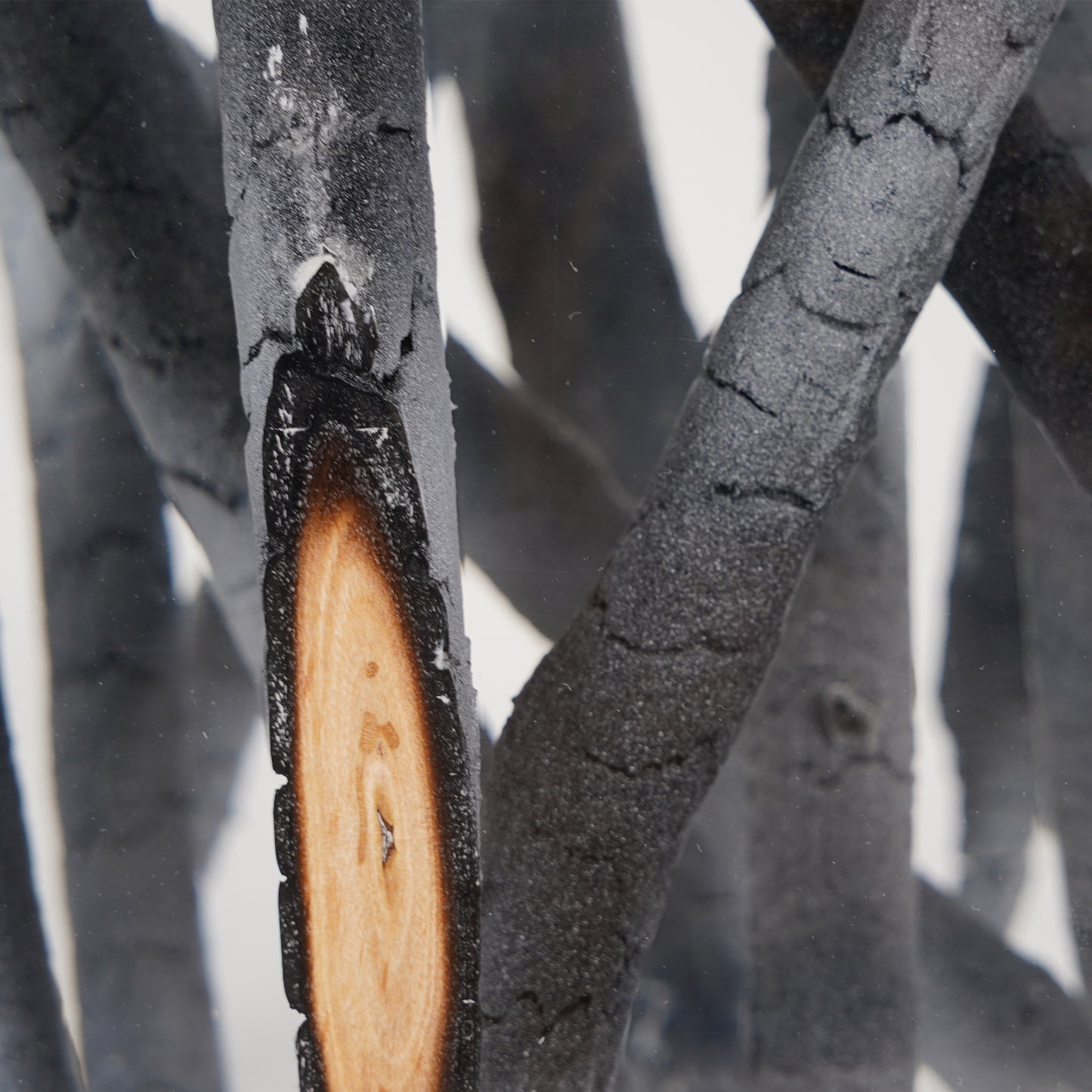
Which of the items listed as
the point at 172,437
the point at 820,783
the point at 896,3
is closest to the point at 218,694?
the point at 172,437

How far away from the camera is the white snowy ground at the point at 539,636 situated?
2.35 feet

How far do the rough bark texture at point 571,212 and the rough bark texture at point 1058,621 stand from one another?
310 mm

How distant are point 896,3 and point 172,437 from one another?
58 cm

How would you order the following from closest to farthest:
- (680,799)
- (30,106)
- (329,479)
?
(329,479) < (680,799) < (30,106)

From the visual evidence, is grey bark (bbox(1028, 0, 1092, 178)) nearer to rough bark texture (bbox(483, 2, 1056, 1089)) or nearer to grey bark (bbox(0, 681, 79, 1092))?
rough bark texture (bbox(483, 2, 1056, 1089))

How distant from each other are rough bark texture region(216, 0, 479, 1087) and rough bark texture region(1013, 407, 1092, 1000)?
0.55 meters

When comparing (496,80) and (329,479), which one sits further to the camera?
(496,80)

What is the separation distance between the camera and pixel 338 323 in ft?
1.40

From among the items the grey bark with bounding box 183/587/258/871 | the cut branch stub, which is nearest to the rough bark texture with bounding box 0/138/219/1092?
the grey bark with bounding box 183/587/258/871

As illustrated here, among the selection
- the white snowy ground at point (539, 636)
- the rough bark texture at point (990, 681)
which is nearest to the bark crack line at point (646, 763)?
the white snowy ground at point (539, 636)

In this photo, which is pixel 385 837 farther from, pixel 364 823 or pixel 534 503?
pixel 534 503

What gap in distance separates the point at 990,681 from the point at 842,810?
17 cm

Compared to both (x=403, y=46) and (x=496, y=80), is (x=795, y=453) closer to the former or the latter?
(x=403, y=46)

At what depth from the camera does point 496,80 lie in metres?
0.72
